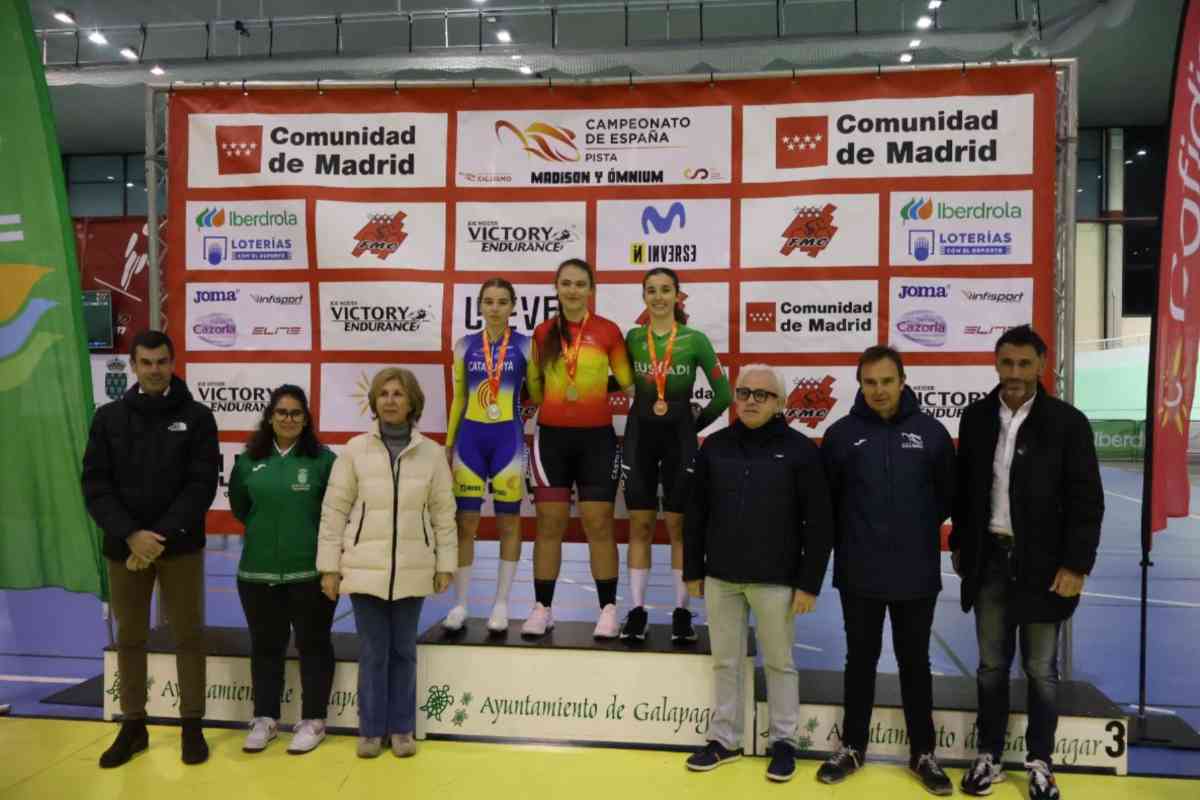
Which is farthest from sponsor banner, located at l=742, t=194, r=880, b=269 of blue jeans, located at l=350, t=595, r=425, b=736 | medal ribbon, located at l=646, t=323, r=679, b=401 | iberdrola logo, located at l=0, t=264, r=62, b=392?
iberdrola logo, located at l=0, t=264, r=62, b=392

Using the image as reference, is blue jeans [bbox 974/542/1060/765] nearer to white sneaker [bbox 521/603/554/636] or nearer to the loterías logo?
white sneaker [bbox 521/603/554/636]

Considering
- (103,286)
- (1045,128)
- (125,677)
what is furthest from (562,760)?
(103,286)

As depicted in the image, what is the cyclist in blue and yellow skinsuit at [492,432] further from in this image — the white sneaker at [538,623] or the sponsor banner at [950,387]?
the sponsor banner at [950,387]

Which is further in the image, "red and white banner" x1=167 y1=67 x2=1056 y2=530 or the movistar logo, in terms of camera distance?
the movistar logo

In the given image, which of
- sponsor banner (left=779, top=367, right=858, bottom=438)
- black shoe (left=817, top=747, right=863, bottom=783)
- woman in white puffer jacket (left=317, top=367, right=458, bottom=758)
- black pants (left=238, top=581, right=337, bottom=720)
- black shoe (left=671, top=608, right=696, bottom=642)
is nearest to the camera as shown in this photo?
black shoe (left=817, top=747, right=863, bottom=783)

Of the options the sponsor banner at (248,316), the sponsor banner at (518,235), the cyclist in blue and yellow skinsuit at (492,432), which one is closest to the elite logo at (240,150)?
the sponsor banner at (248,316)

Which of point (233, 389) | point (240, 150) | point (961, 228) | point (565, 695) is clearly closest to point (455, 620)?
point (565, 695)

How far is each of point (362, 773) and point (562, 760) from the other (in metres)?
0.86

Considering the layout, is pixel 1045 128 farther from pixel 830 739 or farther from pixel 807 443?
pixel 830 739

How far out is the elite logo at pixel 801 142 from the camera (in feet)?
14.9

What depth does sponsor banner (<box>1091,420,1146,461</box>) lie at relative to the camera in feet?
56.7

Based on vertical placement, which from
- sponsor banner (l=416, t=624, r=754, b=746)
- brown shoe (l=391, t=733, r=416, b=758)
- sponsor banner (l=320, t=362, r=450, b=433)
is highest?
sponsor banner (l=320, t=362, r=450, b=433)

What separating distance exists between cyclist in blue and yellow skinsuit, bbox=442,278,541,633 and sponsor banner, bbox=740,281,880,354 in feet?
4.24

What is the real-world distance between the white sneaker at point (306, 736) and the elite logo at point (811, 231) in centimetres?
334
